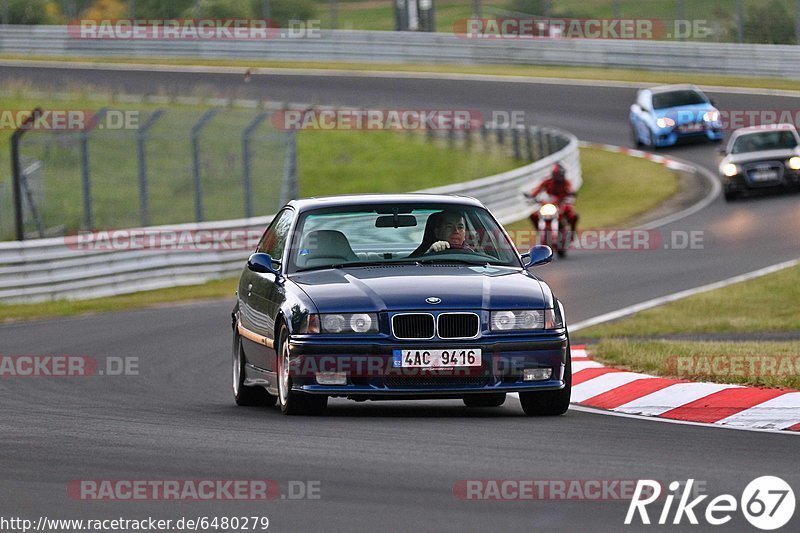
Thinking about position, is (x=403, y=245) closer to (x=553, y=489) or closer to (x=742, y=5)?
(x=553, y=489)

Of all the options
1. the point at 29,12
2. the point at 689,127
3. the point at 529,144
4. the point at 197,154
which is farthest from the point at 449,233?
the point at 29,12

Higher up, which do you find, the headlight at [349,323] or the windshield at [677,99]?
the headlight at [349,323]

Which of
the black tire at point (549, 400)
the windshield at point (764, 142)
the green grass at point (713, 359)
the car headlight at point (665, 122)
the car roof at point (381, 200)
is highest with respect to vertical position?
the car roof at point (381, 200)

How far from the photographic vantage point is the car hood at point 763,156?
30922 mm

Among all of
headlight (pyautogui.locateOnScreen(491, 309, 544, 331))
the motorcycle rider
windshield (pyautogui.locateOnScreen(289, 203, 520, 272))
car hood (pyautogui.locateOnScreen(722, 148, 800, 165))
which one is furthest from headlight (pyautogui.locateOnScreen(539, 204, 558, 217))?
headlight (pyautogui.locateOnScreen(491, 309, 544, 331))

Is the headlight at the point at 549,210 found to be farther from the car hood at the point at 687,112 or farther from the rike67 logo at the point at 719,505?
the rike67 logo at the point at 719,505

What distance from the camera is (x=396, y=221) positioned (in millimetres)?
10719

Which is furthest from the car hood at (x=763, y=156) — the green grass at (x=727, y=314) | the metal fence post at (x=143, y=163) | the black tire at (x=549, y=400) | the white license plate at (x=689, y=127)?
the black tire at (x=549, y=400)

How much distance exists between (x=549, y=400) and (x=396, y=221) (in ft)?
5.26

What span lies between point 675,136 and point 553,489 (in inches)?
1303

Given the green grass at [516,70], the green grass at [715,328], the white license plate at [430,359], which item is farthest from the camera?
the green grass at [516,70]

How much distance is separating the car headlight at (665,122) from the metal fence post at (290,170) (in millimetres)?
13613

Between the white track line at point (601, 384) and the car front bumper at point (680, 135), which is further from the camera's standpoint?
the car front bumper at point (680, 135)

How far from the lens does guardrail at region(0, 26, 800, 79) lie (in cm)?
4900
